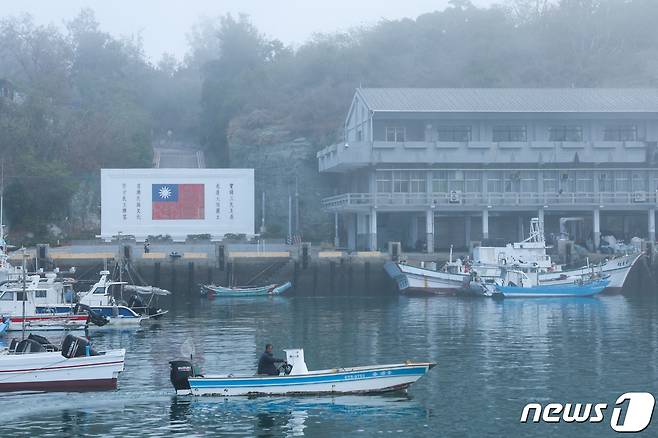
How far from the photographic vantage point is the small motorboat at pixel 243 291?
7544cm

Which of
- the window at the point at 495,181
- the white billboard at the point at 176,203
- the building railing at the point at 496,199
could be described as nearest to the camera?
the building railing at the point at 496,199

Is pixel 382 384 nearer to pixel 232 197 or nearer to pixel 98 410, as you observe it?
pixel 98 410

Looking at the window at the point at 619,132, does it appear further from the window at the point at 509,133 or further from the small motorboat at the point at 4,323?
the small motorboat at the point at 4,323

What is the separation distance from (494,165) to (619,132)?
1212cm

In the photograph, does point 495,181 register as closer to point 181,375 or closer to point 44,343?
point 44,343

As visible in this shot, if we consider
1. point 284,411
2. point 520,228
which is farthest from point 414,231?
point 284,411

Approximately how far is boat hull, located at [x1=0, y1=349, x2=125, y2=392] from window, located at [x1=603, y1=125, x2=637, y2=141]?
65.4 metres

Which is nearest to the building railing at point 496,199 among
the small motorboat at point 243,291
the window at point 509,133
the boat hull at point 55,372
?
the window at point 509,133

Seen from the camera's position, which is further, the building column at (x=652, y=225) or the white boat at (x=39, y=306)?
the building column at (x=652, y=225)

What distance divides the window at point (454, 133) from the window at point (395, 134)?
130 inches

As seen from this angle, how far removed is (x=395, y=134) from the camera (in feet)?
300

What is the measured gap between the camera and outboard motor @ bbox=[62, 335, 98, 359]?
3634 cm

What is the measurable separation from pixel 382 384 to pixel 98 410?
9.37 metres

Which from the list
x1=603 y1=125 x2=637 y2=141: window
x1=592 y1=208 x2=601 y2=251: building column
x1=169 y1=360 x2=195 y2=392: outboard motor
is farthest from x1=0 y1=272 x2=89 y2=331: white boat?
x1=603 y1=125 x2=637 y2=141: window
